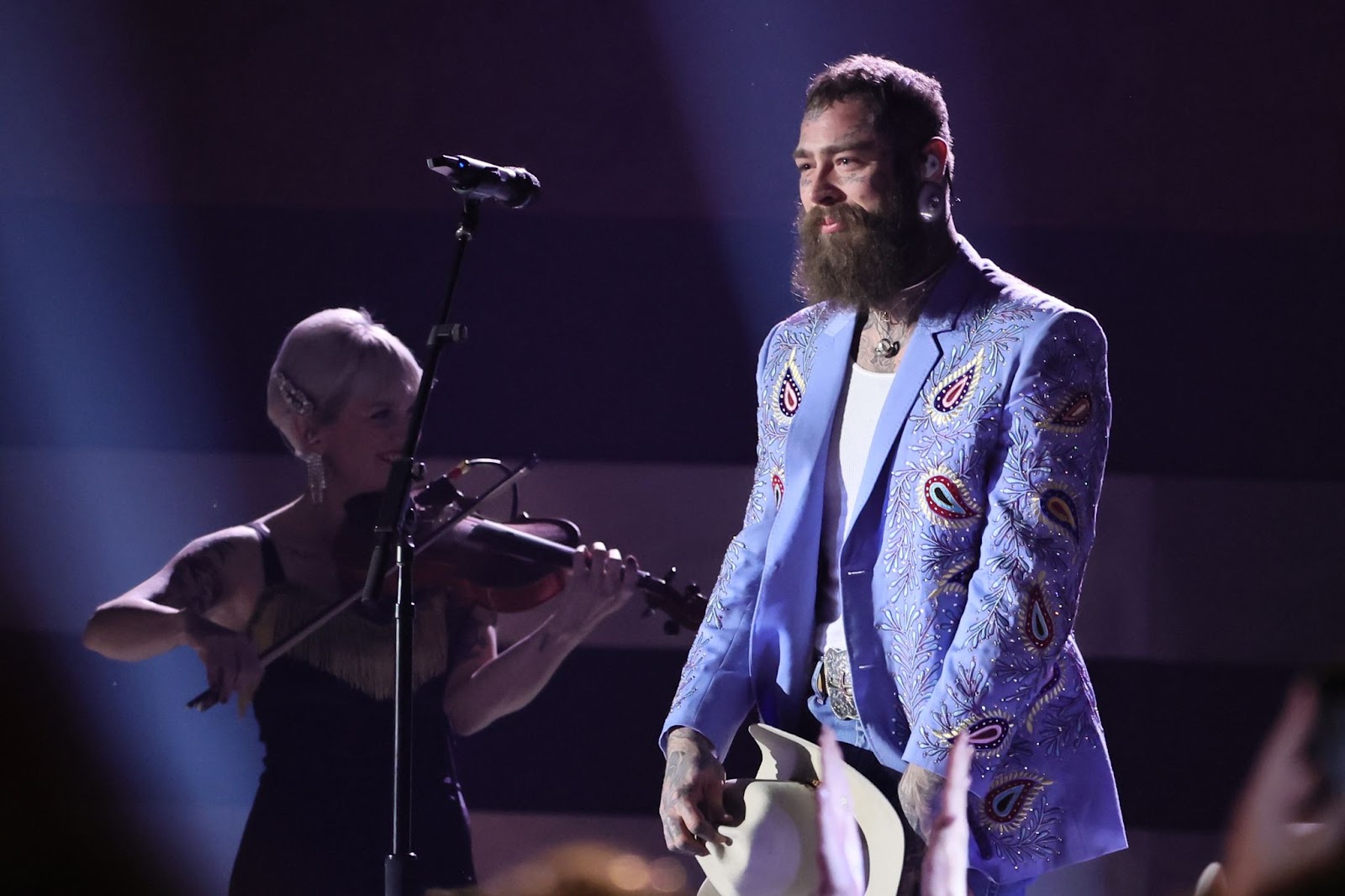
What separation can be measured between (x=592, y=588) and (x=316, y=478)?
72cm

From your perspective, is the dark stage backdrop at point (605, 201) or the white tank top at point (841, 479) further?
the dark stage backdrop at point (605, 201)

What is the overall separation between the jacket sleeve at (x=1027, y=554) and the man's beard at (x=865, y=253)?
255 mm

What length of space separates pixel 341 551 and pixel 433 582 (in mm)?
248

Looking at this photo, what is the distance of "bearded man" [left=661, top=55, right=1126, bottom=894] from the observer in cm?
181

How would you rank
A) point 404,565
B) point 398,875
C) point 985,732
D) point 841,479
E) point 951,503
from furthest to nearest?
point 404,565 → point 398,875 → point 841,479 → point 951,503 → point 985,732

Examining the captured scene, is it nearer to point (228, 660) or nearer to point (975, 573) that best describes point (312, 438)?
point (228, 660)

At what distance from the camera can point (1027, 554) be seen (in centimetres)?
180

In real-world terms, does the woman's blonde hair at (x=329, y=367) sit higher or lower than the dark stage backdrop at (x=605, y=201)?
lower

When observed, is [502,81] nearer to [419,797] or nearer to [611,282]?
[611,282]

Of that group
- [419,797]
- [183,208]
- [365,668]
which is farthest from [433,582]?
[183,208]

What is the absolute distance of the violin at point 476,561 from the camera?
133 inches

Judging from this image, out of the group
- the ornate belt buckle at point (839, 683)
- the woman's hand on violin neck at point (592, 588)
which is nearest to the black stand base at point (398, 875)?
the ornate belt buckle at point (839, 683)

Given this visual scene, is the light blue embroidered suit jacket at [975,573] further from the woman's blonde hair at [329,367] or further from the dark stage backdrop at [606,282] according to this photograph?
the woman's blonde hair at [329,367]

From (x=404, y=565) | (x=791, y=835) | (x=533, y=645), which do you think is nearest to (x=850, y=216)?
(x=791, y=835)
